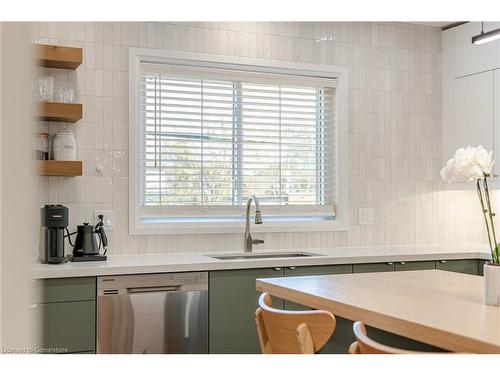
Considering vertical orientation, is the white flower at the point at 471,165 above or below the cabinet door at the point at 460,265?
above

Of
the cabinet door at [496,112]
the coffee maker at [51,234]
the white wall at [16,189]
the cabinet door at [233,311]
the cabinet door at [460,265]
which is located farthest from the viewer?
the cabinet door at [496,112]

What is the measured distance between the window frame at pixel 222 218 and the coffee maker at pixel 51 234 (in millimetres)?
625

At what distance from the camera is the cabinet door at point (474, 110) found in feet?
14.8

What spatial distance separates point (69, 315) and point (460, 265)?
8.33ft

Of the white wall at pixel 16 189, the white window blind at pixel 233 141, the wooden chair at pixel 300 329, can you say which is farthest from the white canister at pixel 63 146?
the white wall at pixel 16 189

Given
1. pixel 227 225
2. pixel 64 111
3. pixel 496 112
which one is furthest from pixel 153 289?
pixel 496 112

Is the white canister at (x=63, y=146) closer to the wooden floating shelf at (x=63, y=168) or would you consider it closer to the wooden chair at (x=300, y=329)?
the wooden floating shelf at (x=63, y=168)

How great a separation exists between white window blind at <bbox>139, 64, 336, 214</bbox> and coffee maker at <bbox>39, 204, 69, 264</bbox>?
30.1 inches

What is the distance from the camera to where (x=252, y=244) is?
4.20 meters

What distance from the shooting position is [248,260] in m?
3.56
